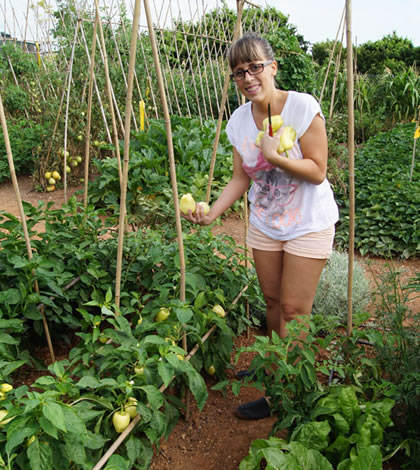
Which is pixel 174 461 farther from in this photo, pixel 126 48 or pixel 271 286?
pixel 126 48

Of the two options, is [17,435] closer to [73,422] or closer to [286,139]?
[73,422]

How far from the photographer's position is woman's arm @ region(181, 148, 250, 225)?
1.90m

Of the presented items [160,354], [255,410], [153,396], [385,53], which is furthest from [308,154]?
[385,53]

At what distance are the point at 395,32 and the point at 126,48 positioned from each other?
17726 mm

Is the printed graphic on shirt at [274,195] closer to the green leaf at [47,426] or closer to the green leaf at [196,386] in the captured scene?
the green leaf at [196,386]

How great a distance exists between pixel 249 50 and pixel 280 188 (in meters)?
0.54

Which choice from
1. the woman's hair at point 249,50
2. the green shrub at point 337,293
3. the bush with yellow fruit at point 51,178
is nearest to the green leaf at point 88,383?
the woman's hair at point 249,50

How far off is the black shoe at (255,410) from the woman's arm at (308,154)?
107cm

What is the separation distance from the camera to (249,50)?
1.58 metres

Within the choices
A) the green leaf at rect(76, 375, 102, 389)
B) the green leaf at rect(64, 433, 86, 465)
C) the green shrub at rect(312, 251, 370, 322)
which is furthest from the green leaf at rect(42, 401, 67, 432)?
the green shrub at rect(312, 251, 370, 322)

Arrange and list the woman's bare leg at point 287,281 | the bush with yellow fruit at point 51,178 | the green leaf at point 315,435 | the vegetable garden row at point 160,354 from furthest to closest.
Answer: the bush with yellow fruit at point 51,178 → the woman's bare leg at point 287,281 → the green leaf at point 315,435 → the vegetable garden row at point 160,354

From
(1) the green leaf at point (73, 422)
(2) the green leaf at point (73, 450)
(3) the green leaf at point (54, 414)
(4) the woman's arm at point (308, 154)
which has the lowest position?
(2) the green leaf at point (73, 450)

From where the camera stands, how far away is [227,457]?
5.86 feet

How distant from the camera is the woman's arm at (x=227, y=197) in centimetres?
190
